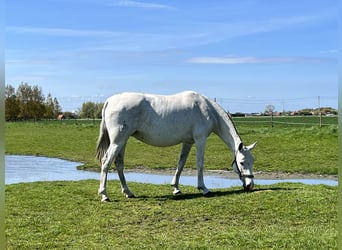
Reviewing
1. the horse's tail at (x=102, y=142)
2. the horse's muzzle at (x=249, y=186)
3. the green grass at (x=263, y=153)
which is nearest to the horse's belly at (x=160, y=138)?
the horse's tail at (x=102, y=142)

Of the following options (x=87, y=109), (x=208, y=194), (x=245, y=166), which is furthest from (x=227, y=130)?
(x=87, y=109)

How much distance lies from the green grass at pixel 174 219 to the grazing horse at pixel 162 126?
533 mm

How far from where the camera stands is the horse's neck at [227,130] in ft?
28.4

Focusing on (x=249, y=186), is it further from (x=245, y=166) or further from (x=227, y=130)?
(x=227, y=130)

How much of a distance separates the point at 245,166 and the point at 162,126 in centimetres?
169

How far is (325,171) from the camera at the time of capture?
13.0 meters

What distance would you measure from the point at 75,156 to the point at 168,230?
Answer: 1368 cm

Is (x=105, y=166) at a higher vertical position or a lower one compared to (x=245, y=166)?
higher

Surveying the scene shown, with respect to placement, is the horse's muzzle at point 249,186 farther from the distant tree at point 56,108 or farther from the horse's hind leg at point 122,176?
the distant tree at point 56,108

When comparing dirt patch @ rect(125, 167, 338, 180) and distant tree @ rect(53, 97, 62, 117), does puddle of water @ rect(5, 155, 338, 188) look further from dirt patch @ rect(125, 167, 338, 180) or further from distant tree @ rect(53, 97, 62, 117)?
distant tree @ rect(53, 97, 62, 117)

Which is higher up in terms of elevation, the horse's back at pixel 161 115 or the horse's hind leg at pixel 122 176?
the horse's back at pixel 161 115

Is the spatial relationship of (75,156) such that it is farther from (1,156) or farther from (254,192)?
(1,156)

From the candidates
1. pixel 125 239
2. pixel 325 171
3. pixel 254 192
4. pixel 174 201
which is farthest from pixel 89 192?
pixel 325 171

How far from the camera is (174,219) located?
6320 mm
